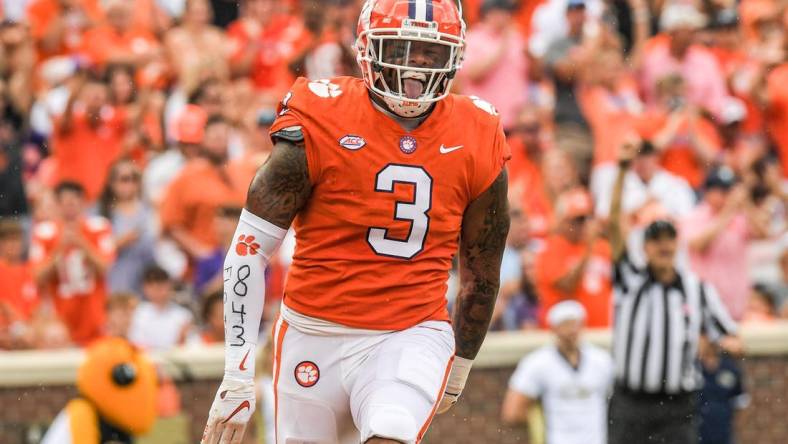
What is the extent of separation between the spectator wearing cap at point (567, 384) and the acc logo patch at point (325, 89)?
4.91 metres

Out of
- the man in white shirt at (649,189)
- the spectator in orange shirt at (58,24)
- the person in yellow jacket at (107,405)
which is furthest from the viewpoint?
the spectator in orange shirt at (58,24)

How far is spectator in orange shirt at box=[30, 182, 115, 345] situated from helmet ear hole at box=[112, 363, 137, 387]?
10.8ft

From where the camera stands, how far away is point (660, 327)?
33.2ft

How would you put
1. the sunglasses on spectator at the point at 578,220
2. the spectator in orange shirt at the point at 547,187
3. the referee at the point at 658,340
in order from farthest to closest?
the spectator in orange shirt at the point at 547,187
the sunglasses on spectator at the point at 578,220
the referee at the point at 658,340

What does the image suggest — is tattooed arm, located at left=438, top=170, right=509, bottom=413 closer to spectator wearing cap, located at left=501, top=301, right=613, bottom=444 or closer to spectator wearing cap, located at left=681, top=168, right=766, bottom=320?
spectator wearing cap, located at left=501, top=301, right=613, bottom=444

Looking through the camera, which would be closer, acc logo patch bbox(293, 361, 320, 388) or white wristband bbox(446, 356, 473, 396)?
acc logo patch bbox(293, 361, 320, 388)

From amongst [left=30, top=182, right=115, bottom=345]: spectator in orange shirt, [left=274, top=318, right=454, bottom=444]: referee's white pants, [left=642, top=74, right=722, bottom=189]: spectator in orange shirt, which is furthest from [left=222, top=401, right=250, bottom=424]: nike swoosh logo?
[left=642, top=74, right=722, bottom=189]: spectator in orange shirt

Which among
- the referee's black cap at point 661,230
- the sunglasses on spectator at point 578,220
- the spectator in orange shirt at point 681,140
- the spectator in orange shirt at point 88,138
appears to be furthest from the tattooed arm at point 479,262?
the spectator in orange shirt at point 681,140

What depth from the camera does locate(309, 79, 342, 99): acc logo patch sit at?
5.59 m

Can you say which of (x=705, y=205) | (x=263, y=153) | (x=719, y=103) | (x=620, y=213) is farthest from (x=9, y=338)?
(x=719, y=103)

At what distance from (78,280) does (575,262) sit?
11.2 feet

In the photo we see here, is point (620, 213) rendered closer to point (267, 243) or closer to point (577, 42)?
point (577, 42)

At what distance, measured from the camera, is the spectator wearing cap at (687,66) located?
12984mm

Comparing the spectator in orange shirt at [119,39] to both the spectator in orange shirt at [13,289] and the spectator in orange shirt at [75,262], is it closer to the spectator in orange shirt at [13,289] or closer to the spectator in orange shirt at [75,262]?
the spectator in orange shirt at [75,262]
